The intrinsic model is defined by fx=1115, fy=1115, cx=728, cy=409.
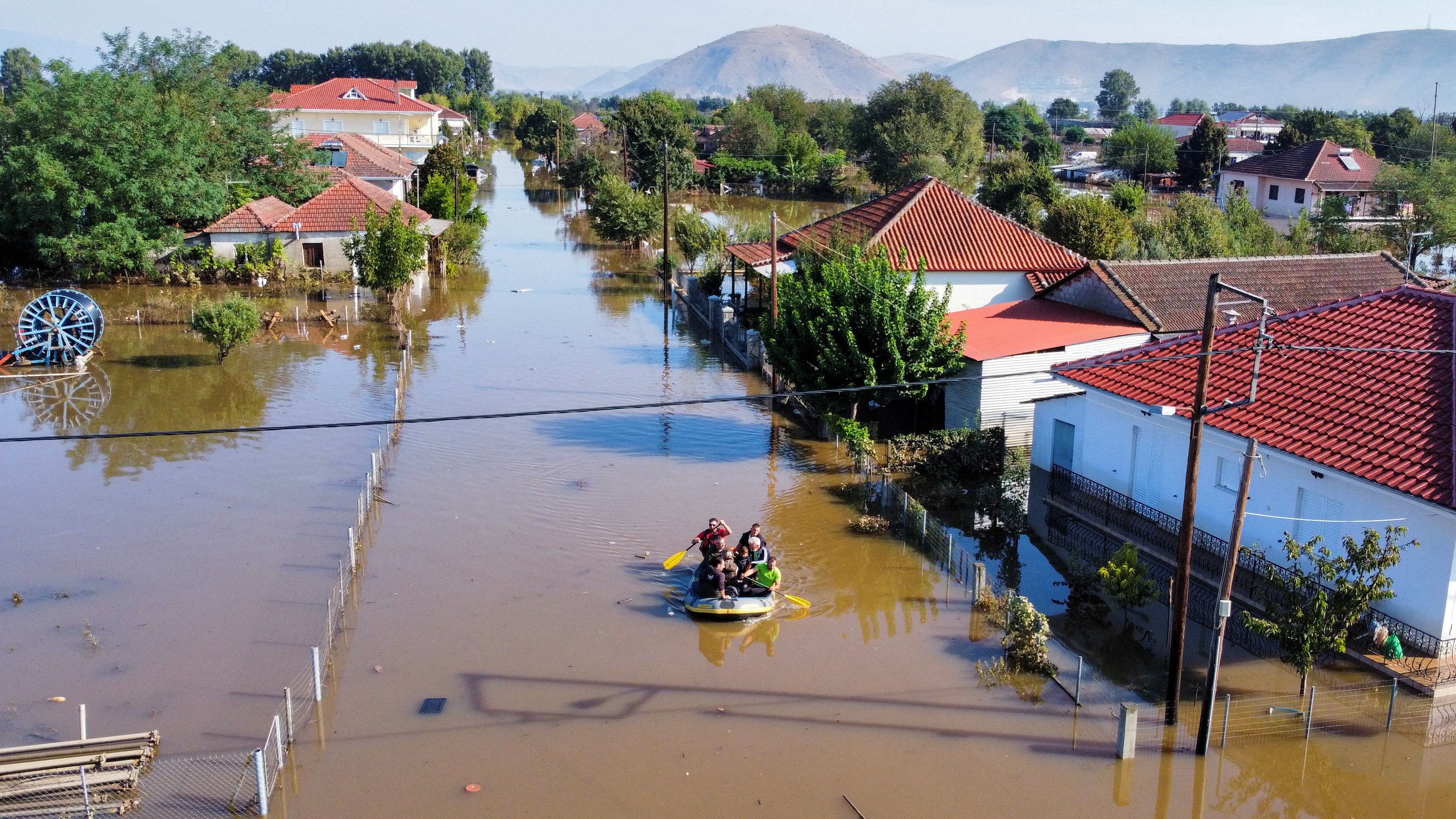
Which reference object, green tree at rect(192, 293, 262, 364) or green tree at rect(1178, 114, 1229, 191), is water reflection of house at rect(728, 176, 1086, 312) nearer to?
green tree at rect(192, 293, 262, 364)

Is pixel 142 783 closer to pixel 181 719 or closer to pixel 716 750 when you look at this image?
pixel 181 719

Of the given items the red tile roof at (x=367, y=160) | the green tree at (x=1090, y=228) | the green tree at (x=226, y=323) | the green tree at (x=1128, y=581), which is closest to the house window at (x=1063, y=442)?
the green tree at (x=1128, y=581)

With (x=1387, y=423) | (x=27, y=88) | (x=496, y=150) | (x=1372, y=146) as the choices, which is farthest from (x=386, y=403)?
(x=496, y=150)

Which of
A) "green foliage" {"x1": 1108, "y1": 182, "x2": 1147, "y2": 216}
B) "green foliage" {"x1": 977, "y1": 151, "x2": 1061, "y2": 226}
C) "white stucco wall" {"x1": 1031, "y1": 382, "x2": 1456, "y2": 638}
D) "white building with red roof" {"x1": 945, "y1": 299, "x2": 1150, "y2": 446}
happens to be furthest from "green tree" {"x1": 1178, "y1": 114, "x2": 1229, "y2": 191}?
"white stucco wall" {"x1": 1031, "y1": 382, "x2": 1456, "y2": 638}

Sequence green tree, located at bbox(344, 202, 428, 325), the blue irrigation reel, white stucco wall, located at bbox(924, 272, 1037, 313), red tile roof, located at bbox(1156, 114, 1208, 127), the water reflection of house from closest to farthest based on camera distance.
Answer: the blue irrigation reel < white stucco wall, located at bbox(924, 272, 1037, 313) < the water reflection of house < green tree, located at bbox(344, 202, 428, 325) < red tile roof, located at bbox(1156, 114, 1208, 127)

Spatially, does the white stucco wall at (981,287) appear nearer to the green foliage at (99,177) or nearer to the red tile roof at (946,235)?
the red tile roof at (946,235)

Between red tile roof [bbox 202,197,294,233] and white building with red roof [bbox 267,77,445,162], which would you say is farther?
white building with red roof [bbox 267,77,445,162]
